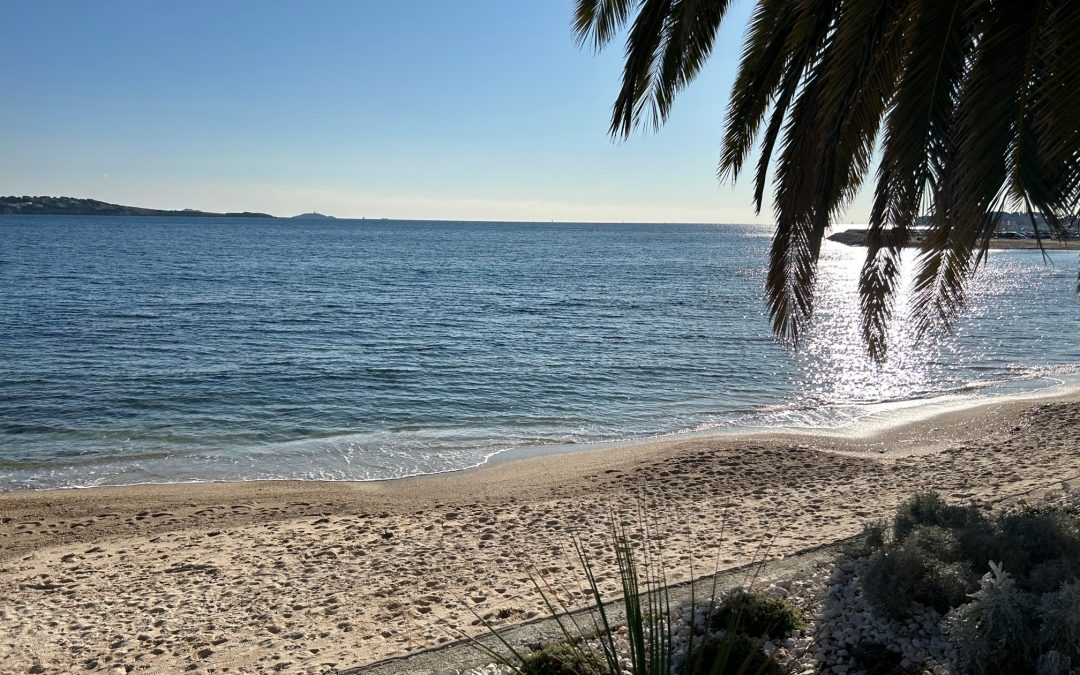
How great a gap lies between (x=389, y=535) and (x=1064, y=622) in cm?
728

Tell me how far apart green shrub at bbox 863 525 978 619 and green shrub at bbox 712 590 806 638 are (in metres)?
0.57

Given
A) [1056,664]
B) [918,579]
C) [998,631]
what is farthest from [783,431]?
[1056,664]

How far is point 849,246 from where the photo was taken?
449ft

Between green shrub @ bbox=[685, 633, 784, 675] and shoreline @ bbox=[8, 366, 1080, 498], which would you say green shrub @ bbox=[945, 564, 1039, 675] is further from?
shoreline @ bbox=[8, 366, 1080, 498]

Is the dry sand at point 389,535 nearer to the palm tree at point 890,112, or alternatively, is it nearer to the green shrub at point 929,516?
the green shrub at point 929,516

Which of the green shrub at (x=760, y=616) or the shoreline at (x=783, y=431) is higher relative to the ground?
the green shrub at (x=760, y=616)

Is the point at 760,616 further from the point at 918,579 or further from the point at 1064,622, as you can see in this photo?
the point at 1064,622

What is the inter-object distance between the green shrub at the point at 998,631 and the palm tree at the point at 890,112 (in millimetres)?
2062

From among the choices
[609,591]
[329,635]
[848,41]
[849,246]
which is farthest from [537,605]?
[849,246]

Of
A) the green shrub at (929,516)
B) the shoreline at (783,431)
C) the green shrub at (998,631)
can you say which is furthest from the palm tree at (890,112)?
the shoreline at (783,431)

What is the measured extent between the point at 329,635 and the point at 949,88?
6.25 metres

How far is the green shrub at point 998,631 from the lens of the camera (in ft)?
14.1

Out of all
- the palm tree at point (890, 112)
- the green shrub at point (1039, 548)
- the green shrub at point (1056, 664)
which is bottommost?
the green shrub at point (1056, 664)

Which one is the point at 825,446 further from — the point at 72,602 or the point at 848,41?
the point at 72,602
